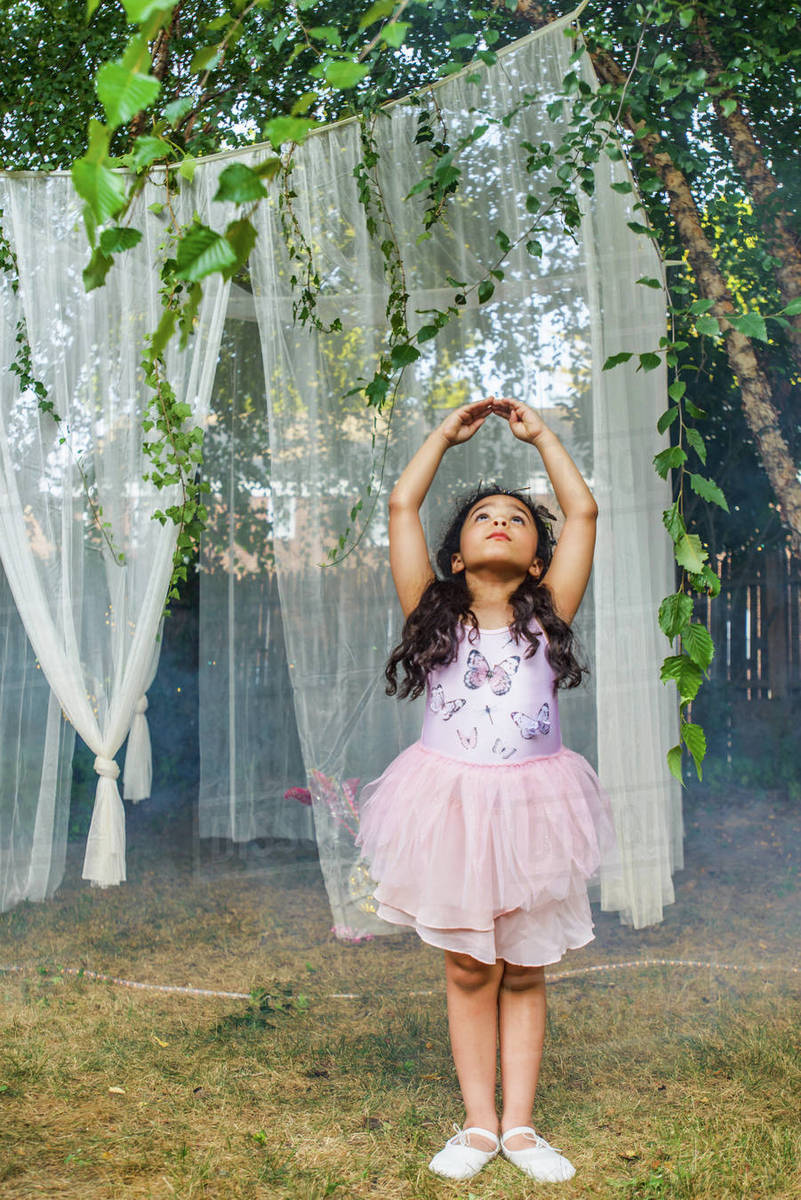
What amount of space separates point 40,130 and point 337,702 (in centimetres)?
212

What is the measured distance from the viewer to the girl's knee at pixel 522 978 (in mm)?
1756

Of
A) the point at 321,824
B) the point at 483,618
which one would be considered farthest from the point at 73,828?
the point at 483,618

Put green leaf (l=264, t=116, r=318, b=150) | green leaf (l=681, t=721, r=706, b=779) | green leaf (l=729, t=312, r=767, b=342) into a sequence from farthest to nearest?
1. green leaf (l=729, t=312, r=767, b=342)
2. green leaf (l=681, t=721, r=706, b=779)
3. green leaf (l=264, t=116, r=318, b=150)

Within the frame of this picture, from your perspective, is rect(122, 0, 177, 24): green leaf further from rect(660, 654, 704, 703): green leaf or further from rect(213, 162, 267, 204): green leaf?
rect(660, 654, 704, 703): green leaf

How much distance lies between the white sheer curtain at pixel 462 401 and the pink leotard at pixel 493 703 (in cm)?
82

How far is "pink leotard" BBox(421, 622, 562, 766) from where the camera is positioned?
176 centimetres

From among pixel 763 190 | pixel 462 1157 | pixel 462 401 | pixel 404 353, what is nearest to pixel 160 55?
pixel 462 401

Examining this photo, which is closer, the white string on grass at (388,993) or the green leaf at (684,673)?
the green leaf at (684,673)

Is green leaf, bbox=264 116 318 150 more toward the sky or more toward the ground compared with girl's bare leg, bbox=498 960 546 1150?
more toward the sky

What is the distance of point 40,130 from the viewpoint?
328 cm

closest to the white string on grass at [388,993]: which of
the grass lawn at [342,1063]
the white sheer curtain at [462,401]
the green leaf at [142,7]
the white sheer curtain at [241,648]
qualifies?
the grass lawn at [342,1063]

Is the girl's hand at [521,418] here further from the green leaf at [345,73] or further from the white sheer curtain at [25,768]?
the white sheer curtain at [25,768]

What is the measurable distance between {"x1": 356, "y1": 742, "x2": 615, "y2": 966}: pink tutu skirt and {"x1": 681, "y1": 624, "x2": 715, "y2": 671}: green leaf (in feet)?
0.99

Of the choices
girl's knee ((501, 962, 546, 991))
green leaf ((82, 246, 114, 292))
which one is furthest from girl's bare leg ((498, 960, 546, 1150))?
green leaf ((82, 246, 114, 292))
